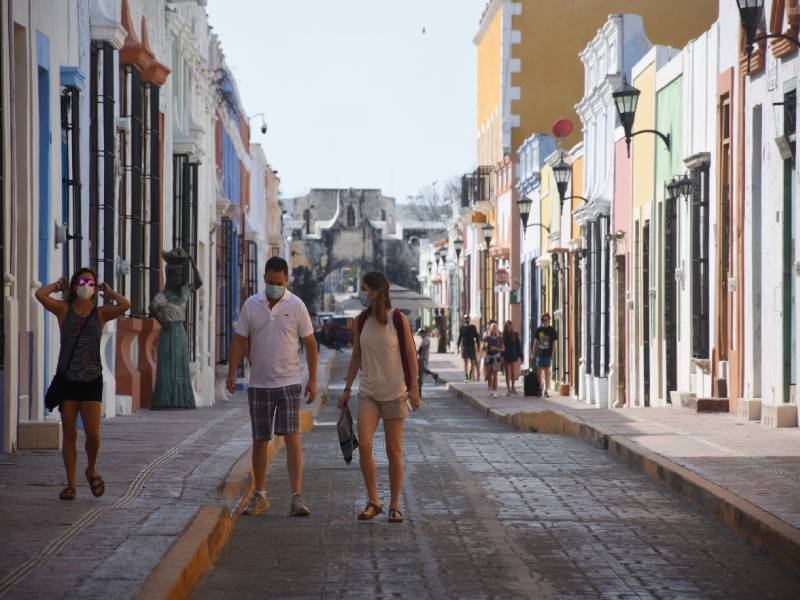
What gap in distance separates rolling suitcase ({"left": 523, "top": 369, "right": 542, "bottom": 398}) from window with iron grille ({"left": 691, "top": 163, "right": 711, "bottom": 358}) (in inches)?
401

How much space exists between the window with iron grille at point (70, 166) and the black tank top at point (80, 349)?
6.96 m

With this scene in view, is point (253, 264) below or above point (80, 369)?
above

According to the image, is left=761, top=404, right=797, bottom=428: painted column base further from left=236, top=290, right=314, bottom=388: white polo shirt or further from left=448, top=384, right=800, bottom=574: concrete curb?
left=236, top=290, right=314, bottom=388: white polo shirt

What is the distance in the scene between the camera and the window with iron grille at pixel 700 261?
2494cm

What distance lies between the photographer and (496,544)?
1047cm

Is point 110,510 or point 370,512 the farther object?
point 370,512

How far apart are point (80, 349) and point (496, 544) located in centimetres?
315

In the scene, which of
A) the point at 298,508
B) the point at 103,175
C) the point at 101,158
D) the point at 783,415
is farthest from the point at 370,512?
the point at 101,158

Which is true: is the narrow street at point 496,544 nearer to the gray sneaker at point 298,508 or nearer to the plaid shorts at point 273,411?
the gray sneaker at point 298,508

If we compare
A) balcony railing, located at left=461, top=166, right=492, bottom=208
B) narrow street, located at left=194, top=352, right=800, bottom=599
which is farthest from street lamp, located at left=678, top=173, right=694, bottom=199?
balcony railing, located at left=461, top=166, right=492, bottom=208

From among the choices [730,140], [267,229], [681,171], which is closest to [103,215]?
[730,140]

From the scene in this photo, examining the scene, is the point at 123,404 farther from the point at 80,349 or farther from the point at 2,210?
the point at 80,349

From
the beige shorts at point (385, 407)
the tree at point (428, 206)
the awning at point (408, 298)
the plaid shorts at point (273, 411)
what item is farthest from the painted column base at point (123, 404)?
the tree at point (428, 206)

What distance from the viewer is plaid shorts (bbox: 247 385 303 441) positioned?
11797 millimetres
